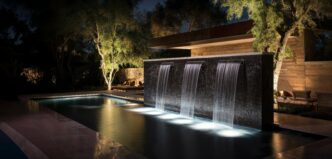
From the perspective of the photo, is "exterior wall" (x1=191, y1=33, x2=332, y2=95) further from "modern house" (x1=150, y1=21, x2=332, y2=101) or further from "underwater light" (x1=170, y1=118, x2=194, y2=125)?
"underwater light" (x1=170, y1=118, x2=194, y2=125)

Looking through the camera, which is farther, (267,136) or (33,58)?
(33,58)

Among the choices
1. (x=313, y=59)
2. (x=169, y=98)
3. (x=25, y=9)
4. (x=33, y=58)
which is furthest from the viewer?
(x=33, y=58)

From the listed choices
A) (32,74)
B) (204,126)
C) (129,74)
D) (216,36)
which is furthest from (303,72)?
(32,74)

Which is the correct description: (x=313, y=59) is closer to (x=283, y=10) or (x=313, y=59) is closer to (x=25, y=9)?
(x=283, y=10)

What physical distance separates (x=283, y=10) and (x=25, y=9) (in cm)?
1758

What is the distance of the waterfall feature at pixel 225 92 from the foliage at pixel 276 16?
2194 millimetres

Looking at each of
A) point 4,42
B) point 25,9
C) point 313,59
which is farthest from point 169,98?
point 4,42

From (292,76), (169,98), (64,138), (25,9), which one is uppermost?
(25,9)

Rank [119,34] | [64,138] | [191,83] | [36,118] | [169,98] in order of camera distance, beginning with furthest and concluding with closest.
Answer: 1. [119,34]
2. [169,98]
3. [191,83]
4. [36,118]
5. [64,138]

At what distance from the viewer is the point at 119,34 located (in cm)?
1845

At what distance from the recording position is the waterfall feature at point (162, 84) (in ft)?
36.3

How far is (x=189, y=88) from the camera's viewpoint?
9844mm

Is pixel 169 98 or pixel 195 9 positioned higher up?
pixel 195 9

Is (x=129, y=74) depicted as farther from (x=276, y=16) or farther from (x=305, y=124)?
(x=305, y=124)
